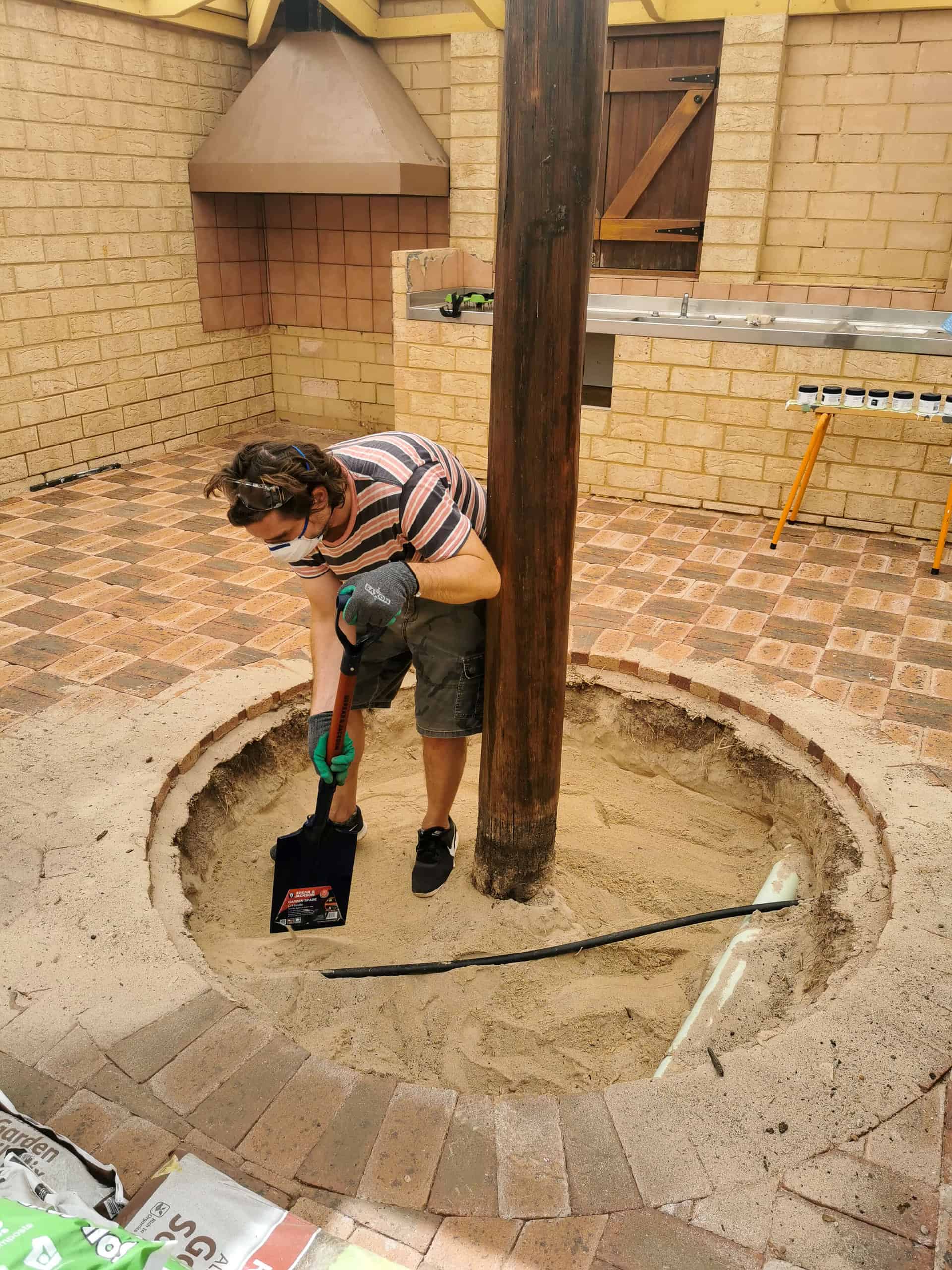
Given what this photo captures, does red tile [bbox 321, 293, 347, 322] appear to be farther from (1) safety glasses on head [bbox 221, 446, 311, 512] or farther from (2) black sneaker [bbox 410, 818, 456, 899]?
(1) safety glasses on head [bbox 221, 446, 311, 512]

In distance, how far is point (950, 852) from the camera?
2.68 metres

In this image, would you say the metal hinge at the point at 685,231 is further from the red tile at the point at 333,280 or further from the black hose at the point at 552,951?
the black hose at the point at 552,951

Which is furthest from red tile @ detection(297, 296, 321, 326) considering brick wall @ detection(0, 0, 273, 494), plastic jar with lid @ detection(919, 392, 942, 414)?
plastic jar with lid @ detection(919, 392, 942, 414)

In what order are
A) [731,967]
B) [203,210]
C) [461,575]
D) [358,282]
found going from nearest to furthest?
[461,575], [731,967], [203,210], [358,282]

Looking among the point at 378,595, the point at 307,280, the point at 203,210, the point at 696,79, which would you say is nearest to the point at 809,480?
the point at 696,79

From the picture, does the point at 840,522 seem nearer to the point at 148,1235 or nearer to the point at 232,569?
the point at 232,569

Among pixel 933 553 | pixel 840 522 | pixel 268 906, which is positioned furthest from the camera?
pixel 840 522

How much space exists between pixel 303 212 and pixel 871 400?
4732 millimetres

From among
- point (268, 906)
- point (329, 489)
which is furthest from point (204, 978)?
point (329, 489)

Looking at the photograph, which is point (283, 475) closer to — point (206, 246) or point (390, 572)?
point (390, 572)

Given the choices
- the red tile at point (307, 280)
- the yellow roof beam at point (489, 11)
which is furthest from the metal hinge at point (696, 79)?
the red tile at point (307, 280)

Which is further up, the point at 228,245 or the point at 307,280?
the point at 228,245

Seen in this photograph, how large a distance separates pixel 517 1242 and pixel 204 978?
0.97 metres

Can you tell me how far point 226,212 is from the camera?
730 cm
